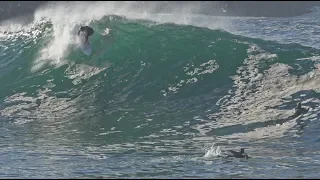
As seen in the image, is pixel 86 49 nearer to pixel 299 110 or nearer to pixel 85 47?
pixel 85 47

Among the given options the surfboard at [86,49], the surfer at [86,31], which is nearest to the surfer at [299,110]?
the surfboard at [86,49]

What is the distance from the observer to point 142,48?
23.1 meters

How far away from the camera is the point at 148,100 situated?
18.8 meters

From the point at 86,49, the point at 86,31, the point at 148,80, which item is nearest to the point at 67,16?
the point at 86,31

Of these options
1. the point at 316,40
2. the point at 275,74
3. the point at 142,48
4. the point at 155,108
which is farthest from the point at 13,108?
the point at 316,40

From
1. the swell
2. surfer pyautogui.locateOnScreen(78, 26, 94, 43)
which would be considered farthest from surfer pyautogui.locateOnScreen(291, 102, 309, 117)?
surfer pyautogui.locateOnScreen(78, 26, 94, 43)

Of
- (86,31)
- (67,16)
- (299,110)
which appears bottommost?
(299,110)

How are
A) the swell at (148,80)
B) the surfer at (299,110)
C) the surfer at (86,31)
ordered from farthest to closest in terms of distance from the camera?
the surfer at (86,31)
the swell at (148,80)
the surfer at (299,110)

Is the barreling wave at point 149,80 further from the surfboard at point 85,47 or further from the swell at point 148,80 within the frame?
the surfboard at point 85,47

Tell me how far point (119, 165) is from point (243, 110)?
626 centimetres

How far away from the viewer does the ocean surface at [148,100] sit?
1170cm

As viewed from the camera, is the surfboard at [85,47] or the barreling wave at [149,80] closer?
the barreling wave at [149,80]

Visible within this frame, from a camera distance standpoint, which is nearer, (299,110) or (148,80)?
(299,110)

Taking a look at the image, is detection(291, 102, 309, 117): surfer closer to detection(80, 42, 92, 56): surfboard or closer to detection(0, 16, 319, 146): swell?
detection(0, 16, 319, 146): swell
